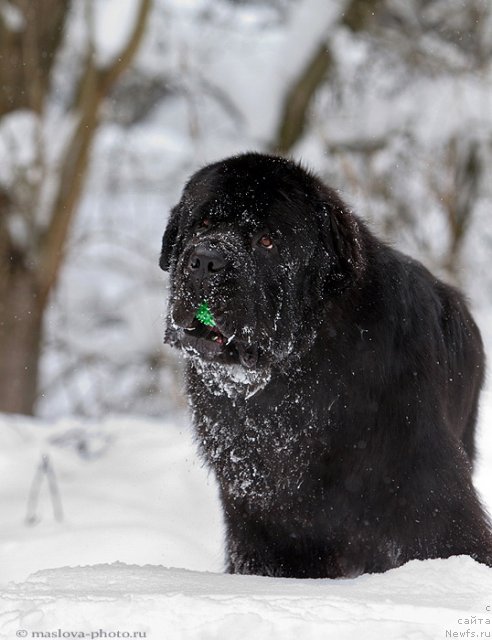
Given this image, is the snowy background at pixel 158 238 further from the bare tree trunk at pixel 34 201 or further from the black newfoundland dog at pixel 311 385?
the black newfoundland dog at pixel 311 385

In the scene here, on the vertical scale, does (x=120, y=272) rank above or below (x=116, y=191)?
below

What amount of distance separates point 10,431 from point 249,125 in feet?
16.1

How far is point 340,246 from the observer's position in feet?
11.3

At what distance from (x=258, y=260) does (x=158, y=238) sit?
35.4 ft

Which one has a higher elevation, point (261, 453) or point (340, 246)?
point (340, 246)

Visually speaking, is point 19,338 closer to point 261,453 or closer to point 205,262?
point 261,453

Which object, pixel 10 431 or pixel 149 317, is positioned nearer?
pixel 10 431

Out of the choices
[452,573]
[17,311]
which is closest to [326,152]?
[17,311]

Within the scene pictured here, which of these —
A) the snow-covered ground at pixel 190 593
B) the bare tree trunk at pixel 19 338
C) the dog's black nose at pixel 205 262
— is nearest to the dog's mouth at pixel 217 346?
the dog's black nose at pixel 205 262

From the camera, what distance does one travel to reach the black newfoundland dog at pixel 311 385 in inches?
130

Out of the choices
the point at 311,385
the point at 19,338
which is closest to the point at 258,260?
the point at 311,385

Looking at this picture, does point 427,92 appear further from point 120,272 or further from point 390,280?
point 390,280

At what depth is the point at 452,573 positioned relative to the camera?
2.83 m

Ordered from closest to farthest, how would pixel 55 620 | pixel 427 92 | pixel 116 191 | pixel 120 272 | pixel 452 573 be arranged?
pixel 55 620 < pixel 452 573 < pixel 427 92 < pixel 116 191 < pixel 120 272
